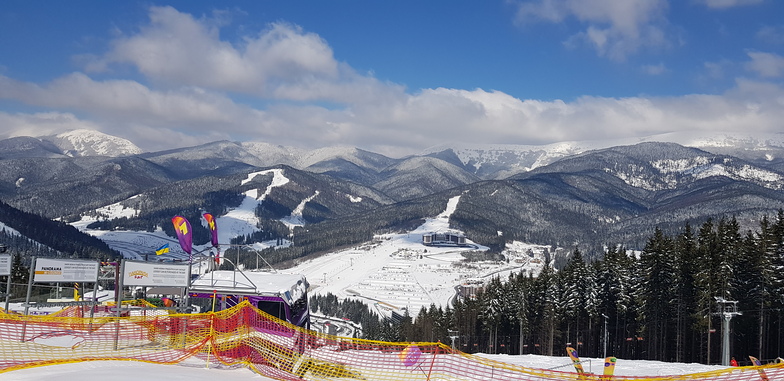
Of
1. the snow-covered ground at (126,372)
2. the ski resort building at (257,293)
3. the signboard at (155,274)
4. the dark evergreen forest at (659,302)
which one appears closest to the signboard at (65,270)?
the signboard at (155,274)

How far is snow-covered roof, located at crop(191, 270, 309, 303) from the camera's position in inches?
898

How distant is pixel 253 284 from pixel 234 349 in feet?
22.8

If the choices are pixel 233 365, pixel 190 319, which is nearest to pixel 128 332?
pixel 190 319

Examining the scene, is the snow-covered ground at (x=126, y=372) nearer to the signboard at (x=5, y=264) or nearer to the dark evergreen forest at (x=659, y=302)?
the signboard at (x=5, y=264)

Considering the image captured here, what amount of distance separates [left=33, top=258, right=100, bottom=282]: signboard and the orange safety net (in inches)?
61.4

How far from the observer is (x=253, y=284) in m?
23.6

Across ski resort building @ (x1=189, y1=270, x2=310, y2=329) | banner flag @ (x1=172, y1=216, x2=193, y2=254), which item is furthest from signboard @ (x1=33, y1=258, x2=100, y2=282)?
banner flag @ (x1=172, y1=216, x2=193, y2=254)

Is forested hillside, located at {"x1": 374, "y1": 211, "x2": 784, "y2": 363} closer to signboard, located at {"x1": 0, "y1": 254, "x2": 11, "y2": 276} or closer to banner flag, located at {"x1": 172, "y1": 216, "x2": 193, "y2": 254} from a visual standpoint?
banner flag, located at {"x1": 172, "y1": 216, "x2": 193, "y2": 254}

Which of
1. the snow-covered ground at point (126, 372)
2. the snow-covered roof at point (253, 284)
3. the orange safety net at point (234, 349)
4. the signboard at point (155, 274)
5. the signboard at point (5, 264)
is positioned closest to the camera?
the snow-covered ground at point (126, 372)

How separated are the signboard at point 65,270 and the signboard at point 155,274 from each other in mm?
3289

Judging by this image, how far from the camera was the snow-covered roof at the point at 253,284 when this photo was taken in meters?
22.8

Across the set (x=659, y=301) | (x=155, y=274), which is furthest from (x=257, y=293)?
(x=659, y=301)

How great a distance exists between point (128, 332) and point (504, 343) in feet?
175

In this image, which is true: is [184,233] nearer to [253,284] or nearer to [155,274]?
[253,284]
